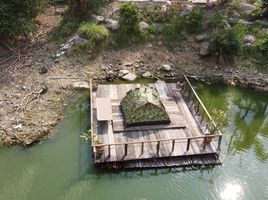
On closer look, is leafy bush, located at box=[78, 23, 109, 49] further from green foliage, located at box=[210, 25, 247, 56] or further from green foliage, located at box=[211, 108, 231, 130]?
green foliage, located at box=[211, 108, 231, 130]

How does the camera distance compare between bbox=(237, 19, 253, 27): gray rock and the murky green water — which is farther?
bbox=(237, 19, 253, 27): gray rock

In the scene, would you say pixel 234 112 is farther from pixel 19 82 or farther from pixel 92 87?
pixel 19 82

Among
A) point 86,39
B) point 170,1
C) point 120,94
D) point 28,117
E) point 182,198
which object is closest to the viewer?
point 182,198

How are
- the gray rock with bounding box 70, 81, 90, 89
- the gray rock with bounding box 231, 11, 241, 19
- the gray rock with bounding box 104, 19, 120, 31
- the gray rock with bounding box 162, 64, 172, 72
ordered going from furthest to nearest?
the gray rock with bounding box 231, 11, 241, 19 → the gray rock with bounding box 104, 19, 120, 31 → the gray rock with bounding box 162, 64, 172, 72 → the gray rock with bounding box 70, 81, 90, 89

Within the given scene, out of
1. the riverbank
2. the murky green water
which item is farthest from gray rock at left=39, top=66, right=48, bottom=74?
the murky green water

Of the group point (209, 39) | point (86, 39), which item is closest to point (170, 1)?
point (209, 39)

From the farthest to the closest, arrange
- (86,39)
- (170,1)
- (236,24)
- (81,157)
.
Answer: (170,1)
(236,24)
(86,39)
(81,157)

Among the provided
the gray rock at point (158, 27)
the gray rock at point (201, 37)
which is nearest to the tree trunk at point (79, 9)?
the gray rock at point (158, 27)
